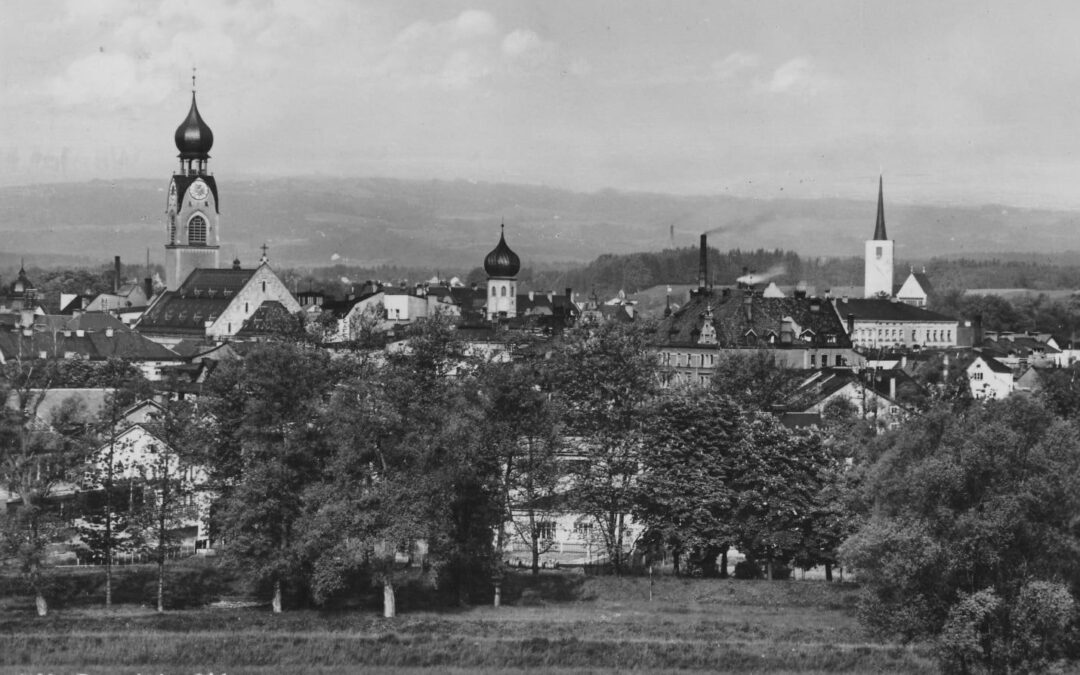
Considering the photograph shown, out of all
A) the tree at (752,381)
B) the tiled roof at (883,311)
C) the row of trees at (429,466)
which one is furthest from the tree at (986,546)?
the tiled roof at (883,311)

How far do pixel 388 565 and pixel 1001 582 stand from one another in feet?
61.5

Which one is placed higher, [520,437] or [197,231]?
[197,231]

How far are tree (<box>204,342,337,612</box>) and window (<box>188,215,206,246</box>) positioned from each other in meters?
110

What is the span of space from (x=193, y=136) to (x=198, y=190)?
6008 millimetres

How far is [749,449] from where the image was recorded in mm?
57969

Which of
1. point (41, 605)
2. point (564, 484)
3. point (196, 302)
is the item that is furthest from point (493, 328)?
point (41, 605)

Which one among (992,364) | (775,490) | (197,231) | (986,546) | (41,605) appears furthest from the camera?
(197,231)

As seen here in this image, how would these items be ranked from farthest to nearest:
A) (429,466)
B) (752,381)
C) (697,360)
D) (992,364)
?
(992,364)
(697,360)
(752,381)
(429,466)

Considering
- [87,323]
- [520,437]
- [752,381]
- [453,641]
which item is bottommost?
[453,641]

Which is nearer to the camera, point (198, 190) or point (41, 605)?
point (41, 605)

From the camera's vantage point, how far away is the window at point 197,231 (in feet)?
534

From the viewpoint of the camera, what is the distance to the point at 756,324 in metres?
116

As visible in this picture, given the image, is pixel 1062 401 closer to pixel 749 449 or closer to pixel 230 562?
pixel 749 449

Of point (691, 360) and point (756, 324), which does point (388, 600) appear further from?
point (756, 324)
